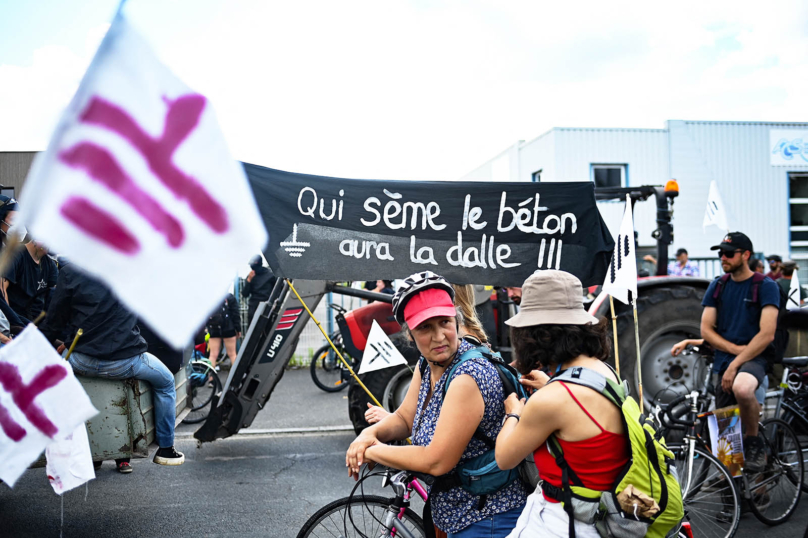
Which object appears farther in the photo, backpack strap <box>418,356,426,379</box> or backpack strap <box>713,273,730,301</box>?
backpack strap <box>713,273,730,301</box>

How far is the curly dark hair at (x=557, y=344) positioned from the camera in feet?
7.17

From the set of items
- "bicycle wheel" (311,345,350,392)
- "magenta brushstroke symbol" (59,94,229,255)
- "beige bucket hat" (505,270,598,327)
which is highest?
"magenta brushstroke symbol" (59,94,229,255)

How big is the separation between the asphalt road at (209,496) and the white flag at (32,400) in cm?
266

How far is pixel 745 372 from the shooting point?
4.55 meters

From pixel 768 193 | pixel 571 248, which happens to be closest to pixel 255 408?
pixel 571 248

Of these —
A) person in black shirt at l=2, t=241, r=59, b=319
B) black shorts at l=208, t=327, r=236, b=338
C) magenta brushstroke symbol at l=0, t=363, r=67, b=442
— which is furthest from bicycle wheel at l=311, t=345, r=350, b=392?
magenta brushstroke symbol at l=0, t=363, r=67, b=442

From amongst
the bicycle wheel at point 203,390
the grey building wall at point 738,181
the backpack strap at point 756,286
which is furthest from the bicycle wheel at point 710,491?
the grey building wall at point 738,181

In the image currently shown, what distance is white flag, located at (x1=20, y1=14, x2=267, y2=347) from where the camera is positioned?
1688 millimetres

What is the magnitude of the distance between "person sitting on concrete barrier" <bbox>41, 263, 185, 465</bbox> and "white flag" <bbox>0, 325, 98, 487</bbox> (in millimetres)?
1826

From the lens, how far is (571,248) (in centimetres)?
489

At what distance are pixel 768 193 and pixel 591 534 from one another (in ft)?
70.7

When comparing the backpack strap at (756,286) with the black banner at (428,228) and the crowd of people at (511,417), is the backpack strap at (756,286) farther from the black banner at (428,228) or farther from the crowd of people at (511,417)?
the crowd of people at (511,417)

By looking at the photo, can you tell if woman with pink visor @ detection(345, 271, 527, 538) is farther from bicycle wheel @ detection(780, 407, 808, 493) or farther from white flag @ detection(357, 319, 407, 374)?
bicycle wheel @ detection(780, 407, 808, 493)

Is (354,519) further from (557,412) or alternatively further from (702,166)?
(702,166)
